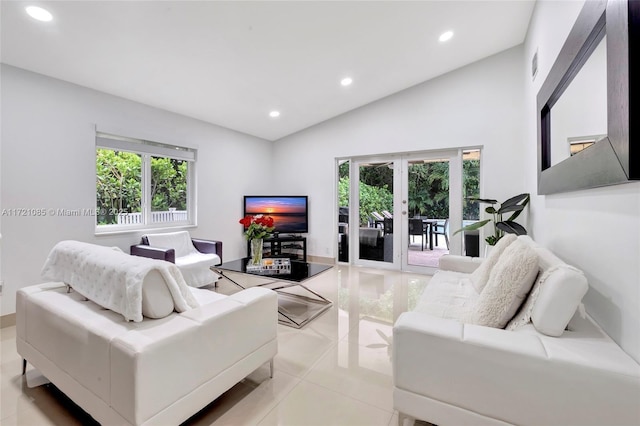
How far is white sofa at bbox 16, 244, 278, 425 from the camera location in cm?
120

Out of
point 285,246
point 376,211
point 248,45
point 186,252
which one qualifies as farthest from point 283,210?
point 248,45

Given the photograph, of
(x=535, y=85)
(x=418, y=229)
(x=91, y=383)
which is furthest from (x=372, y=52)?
(x=91, y=383)

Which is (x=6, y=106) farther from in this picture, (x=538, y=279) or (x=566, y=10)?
(x=566, y=10)

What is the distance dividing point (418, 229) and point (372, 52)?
111 inches

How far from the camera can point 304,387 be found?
6.09 feet

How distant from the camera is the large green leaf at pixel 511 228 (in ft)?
10.8

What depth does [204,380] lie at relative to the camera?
1.45m

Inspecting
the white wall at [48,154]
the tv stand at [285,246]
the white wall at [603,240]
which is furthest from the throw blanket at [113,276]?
the tv stand at [285,246]

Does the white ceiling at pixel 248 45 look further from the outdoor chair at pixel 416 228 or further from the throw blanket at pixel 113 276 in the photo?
the outdoor chair at pixel 416 228

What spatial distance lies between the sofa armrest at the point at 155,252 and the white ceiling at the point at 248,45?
1894 millimetres

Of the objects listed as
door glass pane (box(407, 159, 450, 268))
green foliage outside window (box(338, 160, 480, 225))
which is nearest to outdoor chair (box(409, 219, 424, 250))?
door glass pane (box(407, 159, 450, 268))

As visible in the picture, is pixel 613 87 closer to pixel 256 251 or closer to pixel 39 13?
pixel 256 251

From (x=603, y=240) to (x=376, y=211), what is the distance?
3.88 metres

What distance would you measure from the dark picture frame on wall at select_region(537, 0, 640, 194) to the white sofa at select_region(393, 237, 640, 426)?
46 centimetres
